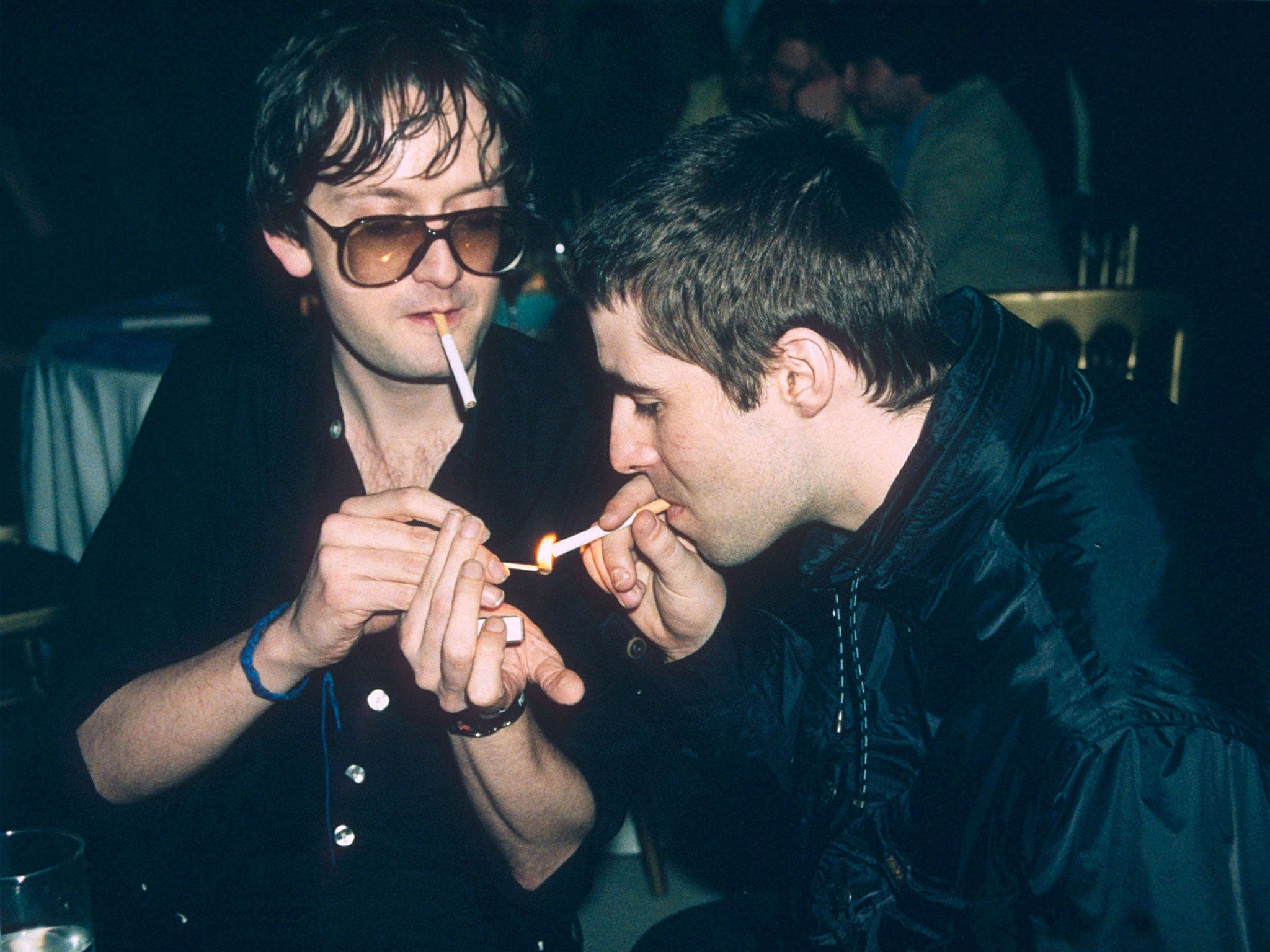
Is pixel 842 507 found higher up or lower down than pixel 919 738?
higher up

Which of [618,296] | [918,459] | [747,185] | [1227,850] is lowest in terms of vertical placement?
[1227,850]

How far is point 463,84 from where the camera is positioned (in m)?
1.81

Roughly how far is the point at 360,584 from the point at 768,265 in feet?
2.69

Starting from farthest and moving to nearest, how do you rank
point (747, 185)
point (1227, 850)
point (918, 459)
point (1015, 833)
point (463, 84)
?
point (463, 84), point (747, 185), point (918, 459), point (1015, 833), point (1227, 850)

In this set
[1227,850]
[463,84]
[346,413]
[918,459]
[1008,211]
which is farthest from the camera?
[1008,211]

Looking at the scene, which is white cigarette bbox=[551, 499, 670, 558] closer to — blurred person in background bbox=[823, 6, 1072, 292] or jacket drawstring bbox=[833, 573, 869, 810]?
jacket drawstring bbox=[833, 573, 869, 810]

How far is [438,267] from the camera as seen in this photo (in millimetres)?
1777

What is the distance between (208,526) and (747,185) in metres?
1.15

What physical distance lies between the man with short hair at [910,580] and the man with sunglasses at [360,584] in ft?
0.79

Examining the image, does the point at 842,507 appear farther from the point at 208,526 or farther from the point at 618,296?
the point at 208,526

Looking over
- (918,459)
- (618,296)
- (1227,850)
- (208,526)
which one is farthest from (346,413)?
(1227,850)

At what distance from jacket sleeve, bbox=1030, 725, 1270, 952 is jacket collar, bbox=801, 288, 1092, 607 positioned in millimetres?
407

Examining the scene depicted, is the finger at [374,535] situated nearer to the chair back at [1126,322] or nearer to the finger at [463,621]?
the finger at [463,621]

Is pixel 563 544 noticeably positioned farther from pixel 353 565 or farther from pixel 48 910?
pixel 48 910
